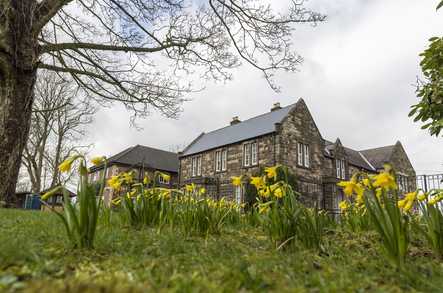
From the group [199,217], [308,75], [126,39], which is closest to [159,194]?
[199,217]

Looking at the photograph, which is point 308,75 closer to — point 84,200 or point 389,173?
point 389,173

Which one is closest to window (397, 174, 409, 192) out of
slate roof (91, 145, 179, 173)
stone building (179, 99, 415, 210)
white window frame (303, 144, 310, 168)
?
stone building (179, 99, 415, 210)

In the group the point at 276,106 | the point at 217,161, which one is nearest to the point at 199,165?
the point at 217,161

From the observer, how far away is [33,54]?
6289 millimetres

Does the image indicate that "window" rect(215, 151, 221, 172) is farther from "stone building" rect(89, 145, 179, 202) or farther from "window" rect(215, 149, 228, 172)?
"stone building" rect(89, 145, 179, 202)

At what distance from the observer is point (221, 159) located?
22562 millimetres

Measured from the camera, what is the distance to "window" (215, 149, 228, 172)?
22.2 meters

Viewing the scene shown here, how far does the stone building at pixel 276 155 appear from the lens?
61.6ft

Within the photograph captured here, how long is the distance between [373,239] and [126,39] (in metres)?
7.48

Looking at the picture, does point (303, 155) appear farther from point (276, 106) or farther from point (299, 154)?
point (276, 106)

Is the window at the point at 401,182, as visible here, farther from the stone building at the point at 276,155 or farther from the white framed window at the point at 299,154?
the white framed window at the point at 299,154

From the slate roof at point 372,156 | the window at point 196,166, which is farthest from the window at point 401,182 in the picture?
the window at point 196,166

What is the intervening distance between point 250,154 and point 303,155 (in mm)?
3701

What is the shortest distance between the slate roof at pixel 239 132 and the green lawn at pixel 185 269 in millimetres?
16727
